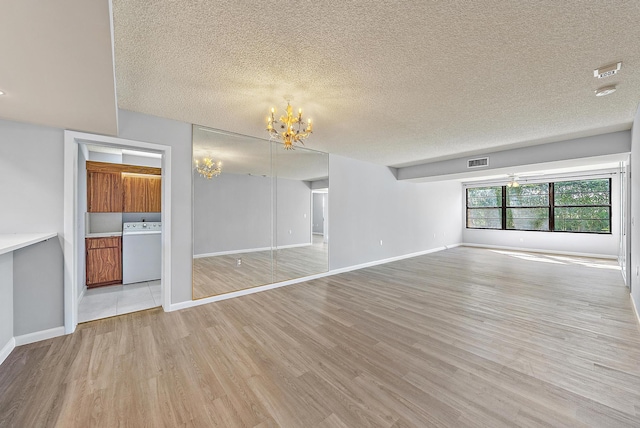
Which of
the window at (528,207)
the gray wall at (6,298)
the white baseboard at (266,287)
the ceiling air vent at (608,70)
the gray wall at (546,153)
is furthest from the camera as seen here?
the window at (528,207)

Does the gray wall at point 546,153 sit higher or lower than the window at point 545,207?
higher

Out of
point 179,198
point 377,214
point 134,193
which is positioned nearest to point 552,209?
point 377,214

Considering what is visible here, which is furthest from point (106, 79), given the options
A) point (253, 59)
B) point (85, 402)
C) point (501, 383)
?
point (501, 383)

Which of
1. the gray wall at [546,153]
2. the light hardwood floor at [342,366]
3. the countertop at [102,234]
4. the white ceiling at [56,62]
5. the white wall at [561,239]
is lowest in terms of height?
the light hardwood floor at [342,366]

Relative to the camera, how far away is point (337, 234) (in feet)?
17.4

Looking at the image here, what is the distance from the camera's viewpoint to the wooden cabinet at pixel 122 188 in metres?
4.18

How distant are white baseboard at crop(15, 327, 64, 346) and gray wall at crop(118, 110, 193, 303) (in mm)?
1060

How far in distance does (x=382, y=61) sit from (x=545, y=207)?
900 centimetres

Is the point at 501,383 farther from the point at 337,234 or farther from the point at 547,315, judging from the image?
the point at 337,234

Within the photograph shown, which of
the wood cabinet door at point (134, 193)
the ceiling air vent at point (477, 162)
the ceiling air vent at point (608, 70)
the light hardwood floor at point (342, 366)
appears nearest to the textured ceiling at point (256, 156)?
the wood cabinet door at point (134, 193)

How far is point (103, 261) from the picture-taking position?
4.17m

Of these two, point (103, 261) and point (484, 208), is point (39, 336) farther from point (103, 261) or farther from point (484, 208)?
point (484, 208)

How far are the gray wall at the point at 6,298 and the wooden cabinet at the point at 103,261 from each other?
187cm

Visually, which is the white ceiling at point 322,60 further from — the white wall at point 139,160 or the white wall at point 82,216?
the white wall at point 139,160
